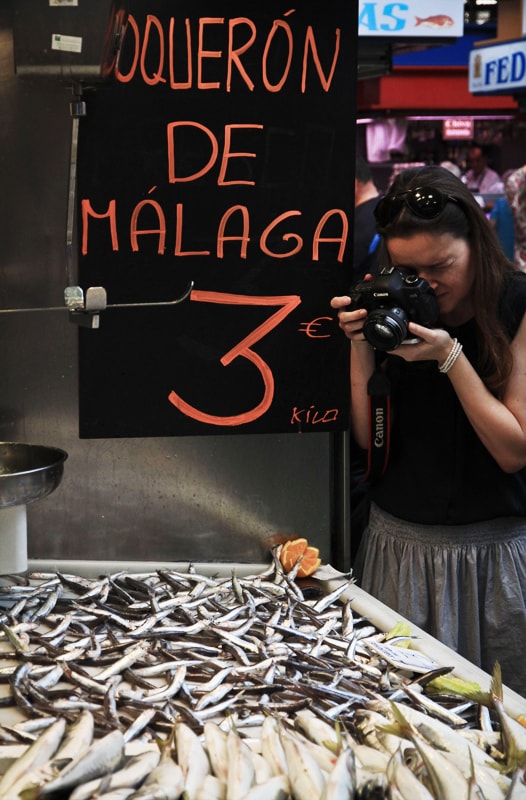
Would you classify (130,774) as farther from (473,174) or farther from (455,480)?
(473,174)

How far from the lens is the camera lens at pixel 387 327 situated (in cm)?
271

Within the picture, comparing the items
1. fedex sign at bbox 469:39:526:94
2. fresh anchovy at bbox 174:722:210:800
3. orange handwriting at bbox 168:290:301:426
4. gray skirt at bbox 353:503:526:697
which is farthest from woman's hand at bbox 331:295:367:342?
fedex sign at bbox 469:39:526:94

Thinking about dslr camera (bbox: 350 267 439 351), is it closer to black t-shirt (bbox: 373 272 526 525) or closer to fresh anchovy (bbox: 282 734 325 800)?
black t-shirt (bbox: 373 272 526 525)

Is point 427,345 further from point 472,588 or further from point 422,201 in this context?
point 472,588

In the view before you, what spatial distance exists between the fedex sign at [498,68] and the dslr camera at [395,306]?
17.9 feet

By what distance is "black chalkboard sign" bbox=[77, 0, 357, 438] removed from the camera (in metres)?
2.82

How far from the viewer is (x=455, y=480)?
9.78 ft

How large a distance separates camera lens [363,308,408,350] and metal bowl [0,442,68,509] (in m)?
0.92

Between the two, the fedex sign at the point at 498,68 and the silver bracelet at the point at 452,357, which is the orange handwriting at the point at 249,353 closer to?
the silver bracelet at the point at 452,357

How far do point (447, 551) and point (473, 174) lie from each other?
1141 centimetres

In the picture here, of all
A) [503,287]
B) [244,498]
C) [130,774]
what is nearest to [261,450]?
[244,498]

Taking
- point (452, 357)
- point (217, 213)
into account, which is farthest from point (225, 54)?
point (452, 357)

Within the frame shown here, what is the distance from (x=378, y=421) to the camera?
3.06m

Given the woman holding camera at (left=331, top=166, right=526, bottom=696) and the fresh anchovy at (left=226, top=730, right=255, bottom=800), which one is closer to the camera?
the fresh anchovy at (left=226, top=730, right=255, bottom=800)
